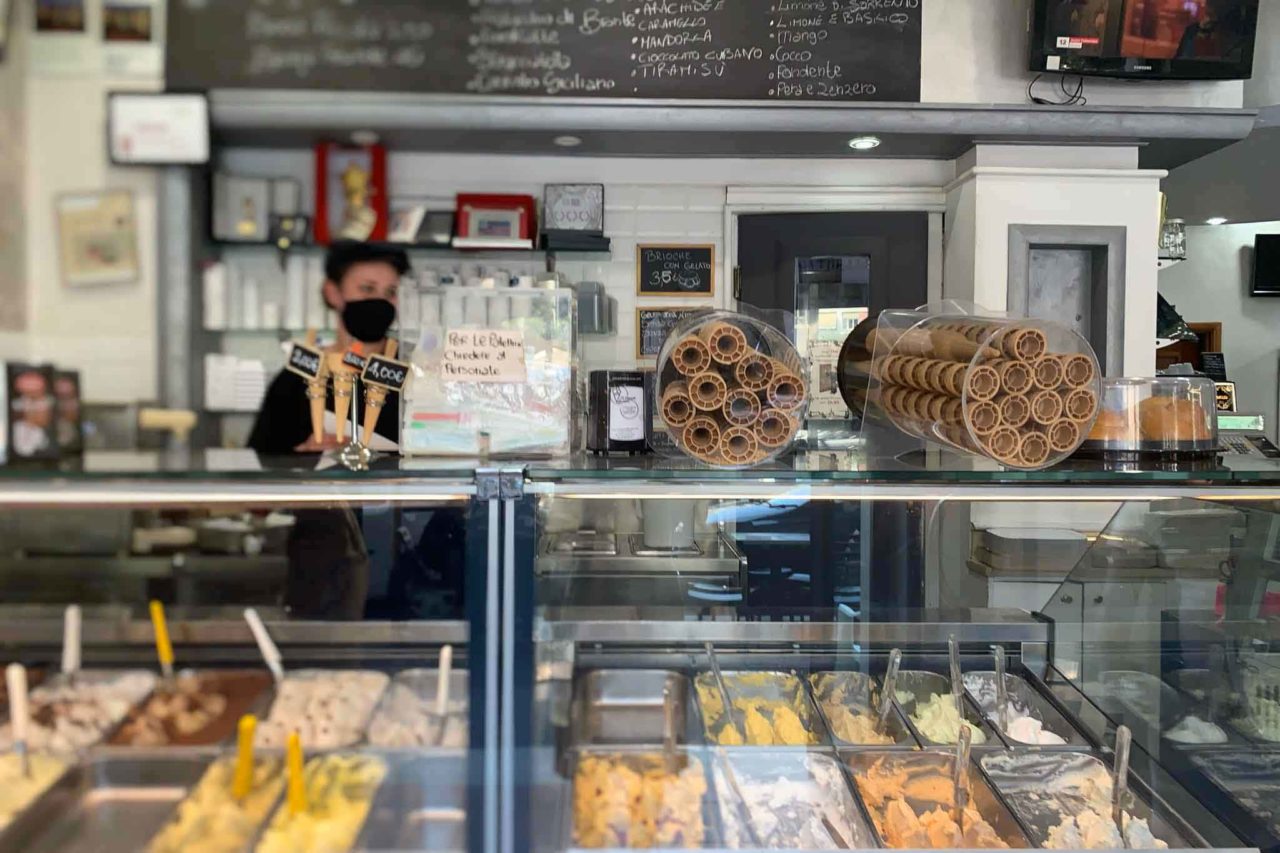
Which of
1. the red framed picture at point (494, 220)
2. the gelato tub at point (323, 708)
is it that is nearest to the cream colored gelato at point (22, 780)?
the gelato tub at point (323, 708)

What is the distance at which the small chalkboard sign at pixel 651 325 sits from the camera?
3986mm

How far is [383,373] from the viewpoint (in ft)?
5.10

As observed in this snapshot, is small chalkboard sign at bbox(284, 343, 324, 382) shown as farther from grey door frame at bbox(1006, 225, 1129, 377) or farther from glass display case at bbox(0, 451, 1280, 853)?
grey door frame at bbox(1006, 225, 1129, 377)

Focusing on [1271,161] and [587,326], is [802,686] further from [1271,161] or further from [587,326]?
[1271,161]

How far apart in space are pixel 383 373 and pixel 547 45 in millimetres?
2089

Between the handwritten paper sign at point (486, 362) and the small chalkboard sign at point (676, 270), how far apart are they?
249 cm

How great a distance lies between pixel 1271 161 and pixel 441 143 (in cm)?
382

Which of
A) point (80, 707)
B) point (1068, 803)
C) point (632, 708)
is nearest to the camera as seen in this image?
point (80, 707)

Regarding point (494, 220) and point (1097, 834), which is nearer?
point (1097, 834)

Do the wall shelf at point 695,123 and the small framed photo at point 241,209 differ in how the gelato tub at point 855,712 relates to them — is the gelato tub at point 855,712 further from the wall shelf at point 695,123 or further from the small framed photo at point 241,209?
the small framed photo at point 241,209

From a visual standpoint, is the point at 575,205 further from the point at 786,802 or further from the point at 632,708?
the point at 786,802

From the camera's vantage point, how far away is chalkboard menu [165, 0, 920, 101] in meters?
3.18

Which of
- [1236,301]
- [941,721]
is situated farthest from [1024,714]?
[1236,301]

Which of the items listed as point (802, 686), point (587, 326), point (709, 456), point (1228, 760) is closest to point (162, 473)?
point (709, 456)
